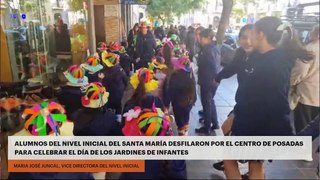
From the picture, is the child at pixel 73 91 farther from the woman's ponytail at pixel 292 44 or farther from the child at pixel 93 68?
the woman's ponytail at pixel 292 44

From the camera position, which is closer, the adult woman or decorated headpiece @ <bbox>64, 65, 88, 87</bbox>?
the adult woman

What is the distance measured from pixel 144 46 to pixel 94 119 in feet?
11.6

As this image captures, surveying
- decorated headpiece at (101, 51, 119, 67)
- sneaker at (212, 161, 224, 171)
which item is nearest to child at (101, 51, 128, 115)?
decorated headpiece at (101, 51, 119, 67)

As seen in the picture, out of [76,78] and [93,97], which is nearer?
[93,97]

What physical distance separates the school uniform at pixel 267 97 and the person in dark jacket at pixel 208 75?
1.20m

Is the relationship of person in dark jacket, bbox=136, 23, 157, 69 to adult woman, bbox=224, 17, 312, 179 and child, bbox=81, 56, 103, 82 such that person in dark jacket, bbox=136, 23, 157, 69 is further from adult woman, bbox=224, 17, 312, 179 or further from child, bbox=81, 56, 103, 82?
adult woman, bbox=224, 17, 312, 179

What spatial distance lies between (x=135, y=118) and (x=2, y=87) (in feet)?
6.39

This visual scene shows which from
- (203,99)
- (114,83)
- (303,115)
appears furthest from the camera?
(114,83)

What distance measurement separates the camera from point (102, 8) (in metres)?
7.37

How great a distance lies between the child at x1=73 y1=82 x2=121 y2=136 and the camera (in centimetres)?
235

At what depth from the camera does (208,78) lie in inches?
133

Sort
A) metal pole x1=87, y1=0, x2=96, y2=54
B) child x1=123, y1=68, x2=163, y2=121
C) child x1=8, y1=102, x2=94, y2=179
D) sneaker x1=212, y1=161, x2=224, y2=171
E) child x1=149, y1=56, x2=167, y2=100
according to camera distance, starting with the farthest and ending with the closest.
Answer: metal pole x1=87, y1=0, x2=96, y2=54
child x1=149, y1=56, x2=167, y2=100
sneaker x1=212, y1=161, x2=224, y2=171
child x1=123, y1=68, x2=163, y2=121
child x1=8, y1=102, x2=94, y2=179

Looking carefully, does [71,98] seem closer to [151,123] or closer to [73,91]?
[73,91]

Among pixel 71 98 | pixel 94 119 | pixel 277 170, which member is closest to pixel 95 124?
pixel 94 119
